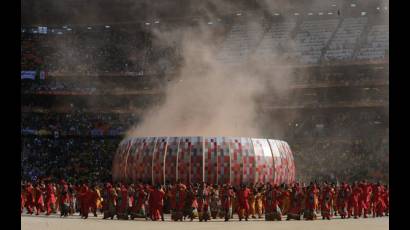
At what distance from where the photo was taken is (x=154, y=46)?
46.8m

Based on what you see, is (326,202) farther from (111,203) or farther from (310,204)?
(111,203)

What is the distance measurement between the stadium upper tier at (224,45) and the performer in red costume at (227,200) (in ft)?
78.7

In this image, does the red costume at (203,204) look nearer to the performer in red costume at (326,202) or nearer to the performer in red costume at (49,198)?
the performer in red costume at (326,202)

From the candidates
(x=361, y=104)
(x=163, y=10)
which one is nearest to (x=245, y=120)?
(x=361, y=104)

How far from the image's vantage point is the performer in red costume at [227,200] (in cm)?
1861

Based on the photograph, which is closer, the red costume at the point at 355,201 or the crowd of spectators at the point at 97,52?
the red costume at the point at 355,201

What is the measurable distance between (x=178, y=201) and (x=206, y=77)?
81.6 ft

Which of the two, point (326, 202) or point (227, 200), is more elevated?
point (227, 200)

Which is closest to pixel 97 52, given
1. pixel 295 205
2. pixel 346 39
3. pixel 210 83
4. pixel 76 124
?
pixel 76 124

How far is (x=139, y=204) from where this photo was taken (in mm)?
18656

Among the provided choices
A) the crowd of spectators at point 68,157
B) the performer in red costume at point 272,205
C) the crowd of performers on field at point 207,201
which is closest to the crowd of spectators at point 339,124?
the crowd of spectators at point 68,157

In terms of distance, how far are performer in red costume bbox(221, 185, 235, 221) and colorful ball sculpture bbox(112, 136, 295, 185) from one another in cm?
170

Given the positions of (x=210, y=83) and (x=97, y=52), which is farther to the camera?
(x=97, y=52)

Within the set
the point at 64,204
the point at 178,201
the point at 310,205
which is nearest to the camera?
the point at 178,201
